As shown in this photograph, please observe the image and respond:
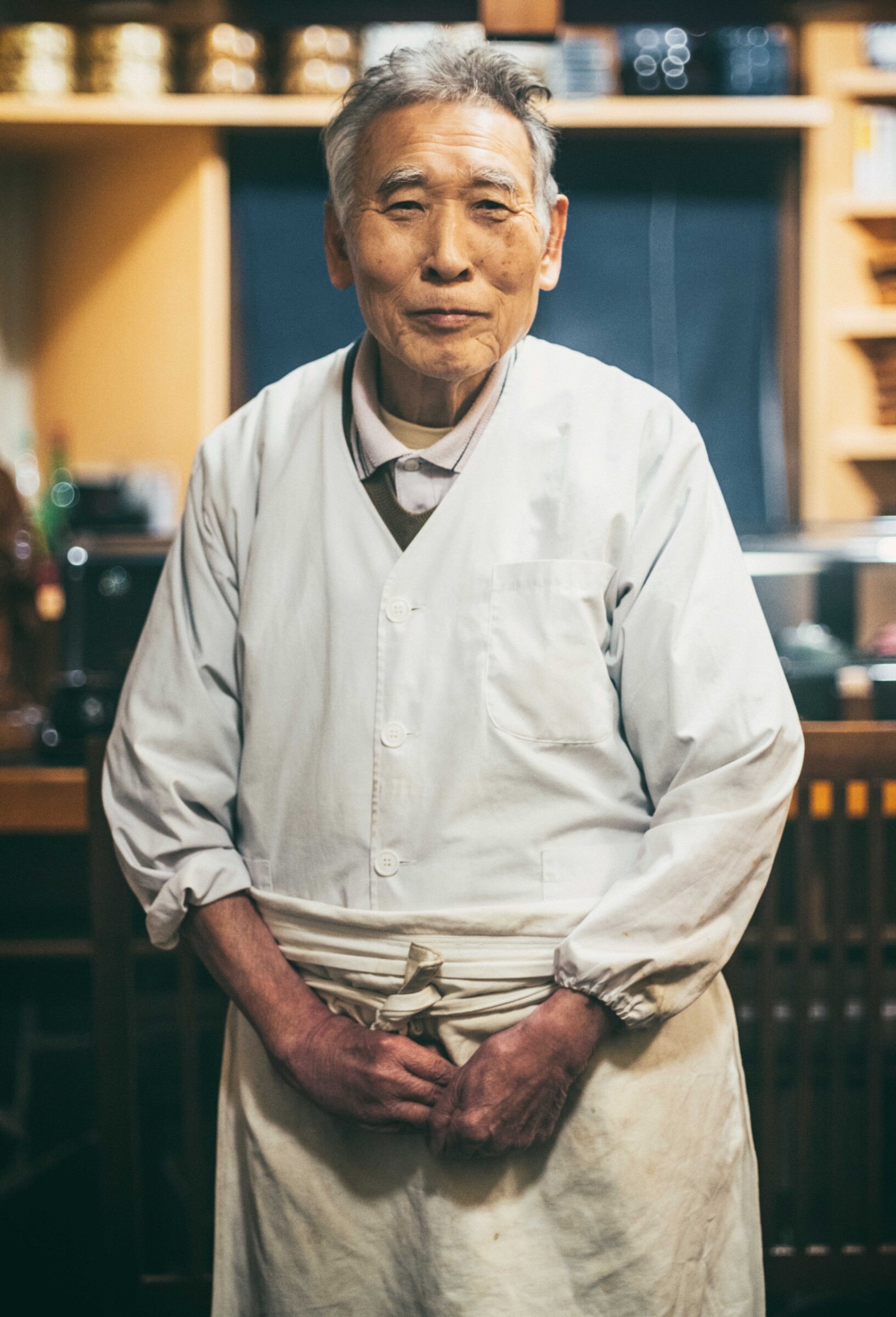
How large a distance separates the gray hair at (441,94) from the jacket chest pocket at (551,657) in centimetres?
33

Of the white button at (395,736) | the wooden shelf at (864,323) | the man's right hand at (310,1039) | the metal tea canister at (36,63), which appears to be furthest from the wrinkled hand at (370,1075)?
the metal tea canister at (36,63)

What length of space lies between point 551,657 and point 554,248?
1.32ft

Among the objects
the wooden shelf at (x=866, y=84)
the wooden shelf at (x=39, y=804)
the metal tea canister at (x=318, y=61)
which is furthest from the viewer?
the wooden shelf at (x=866, y=84)

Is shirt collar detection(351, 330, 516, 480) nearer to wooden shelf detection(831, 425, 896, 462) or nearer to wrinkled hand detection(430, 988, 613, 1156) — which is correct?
wrinkled hand detection(430, 988, 613, 1156)

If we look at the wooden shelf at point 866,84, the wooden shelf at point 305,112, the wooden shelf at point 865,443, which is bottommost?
the wooden shelf at point 865,443

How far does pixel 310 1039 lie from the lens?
100 centimetres

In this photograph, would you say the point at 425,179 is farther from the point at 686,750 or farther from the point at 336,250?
the point at 686,750

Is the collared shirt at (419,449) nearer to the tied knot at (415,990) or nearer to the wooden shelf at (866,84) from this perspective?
the tied knot at (415,990)

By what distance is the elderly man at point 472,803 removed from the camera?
0.97 metres

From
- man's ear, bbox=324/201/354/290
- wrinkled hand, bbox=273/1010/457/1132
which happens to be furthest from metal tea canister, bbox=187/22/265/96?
wrinkled hand, bbox=273/1010/457/1132

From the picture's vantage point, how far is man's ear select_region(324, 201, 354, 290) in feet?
3.56

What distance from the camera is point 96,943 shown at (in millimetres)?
1301

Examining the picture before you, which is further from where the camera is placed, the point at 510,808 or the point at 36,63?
the point at 36,63

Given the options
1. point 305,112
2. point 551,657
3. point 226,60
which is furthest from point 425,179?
point 226,60
